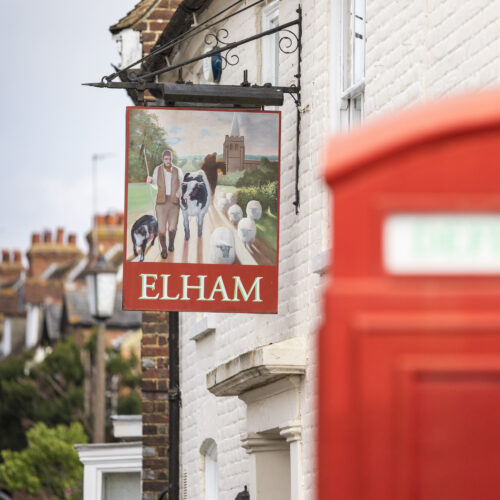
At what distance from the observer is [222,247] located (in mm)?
10992

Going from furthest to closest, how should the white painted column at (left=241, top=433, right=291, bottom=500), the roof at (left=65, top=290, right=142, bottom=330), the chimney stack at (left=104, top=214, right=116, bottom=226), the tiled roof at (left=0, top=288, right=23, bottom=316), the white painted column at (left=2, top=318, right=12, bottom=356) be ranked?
1. the tiled roof at (left=0, top=288, right=23, bottom=316)
2. the white painted column at (left=2, top=318, right=12, bottom=356)
3. the chimney stack at (left=104, top=214, right=116, bottom=226)
4. the roof at (left=65, top=290, right=142, bottom=330)
5. the white painted column at (left=241, top=433, right=291, bottom=500)

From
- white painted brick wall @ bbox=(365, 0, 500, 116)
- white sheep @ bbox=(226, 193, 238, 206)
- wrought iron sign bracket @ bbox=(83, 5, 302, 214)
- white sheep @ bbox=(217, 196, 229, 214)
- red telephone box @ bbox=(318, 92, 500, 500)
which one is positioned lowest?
red telephone box @ bbox=(318, 92, 500, 500)

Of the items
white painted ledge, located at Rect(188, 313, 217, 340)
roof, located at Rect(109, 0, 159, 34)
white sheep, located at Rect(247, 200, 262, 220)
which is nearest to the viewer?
white sheep, located at Rect(247, 200, 262, 220)

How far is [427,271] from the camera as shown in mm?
3121

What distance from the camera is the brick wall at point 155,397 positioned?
54.0ft

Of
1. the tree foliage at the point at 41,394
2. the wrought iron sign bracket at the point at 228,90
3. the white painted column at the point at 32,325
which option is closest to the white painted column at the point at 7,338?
the white painted column at the point at 32,325

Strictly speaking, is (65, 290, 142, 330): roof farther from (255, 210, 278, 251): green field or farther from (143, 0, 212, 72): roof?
(255, 210, 278, 251): green field

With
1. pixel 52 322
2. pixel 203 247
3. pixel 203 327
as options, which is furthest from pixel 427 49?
pixel 52 322

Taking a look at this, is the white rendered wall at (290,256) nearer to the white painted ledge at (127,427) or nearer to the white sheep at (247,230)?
the white sheep at (247,230)

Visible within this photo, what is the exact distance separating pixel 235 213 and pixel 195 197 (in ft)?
1.14

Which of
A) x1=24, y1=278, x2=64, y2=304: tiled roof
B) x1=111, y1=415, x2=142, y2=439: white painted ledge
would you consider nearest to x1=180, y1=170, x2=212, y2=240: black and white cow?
x1=111, y1=415, x2=142, y2=439: white painted ledge

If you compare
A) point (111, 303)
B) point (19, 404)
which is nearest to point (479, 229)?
point (111, 303)

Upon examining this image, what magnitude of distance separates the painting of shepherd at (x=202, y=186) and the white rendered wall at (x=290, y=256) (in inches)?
13.0

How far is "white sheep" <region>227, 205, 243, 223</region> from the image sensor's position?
435 inches
